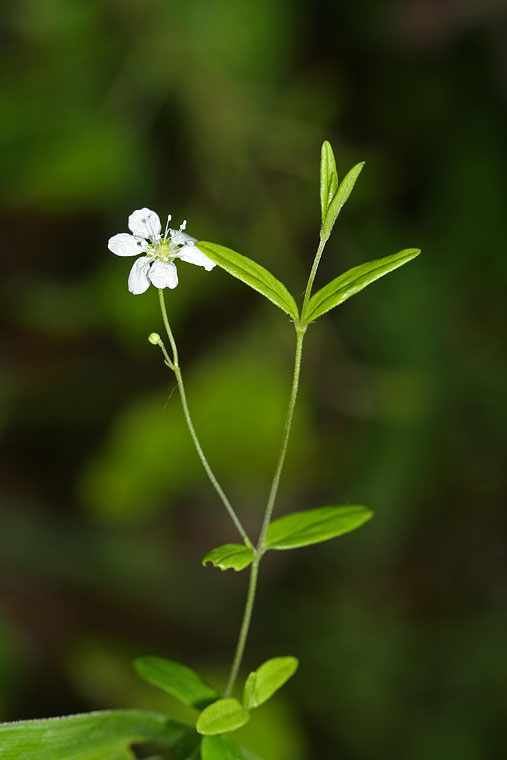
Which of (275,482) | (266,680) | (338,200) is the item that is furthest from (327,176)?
(266,680)

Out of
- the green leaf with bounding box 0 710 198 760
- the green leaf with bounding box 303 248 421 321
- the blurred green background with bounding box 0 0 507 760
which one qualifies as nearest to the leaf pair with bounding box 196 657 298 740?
Answer: the green leaf with bounding box 0 710 198 760

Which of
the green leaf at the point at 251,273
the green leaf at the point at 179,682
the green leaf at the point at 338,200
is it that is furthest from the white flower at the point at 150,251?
the green leaf at the point at 179,682

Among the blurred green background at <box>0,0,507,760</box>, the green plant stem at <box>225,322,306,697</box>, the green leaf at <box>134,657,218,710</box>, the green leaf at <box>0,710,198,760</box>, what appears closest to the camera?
the green plant stem at <box>225,322,306,697</box>

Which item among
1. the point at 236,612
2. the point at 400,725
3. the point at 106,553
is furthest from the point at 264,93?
the point at 400,725

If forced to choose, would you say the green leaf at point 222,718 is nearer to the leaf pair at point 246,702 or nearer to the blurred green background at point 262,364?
the leaf pair at point 246,702

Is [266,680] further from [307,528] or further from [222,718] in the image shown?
[307,528]

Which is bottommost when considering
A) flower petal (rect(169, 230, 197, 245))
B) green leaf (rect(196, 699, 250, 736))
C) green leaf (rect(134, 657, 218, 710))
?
green leaf (rect(196, 699, 250, 736))

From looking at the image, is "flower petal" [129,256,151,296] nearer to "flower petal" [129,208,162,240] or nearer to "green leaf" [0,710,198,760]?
"flower petal" [129,208,162,240]
